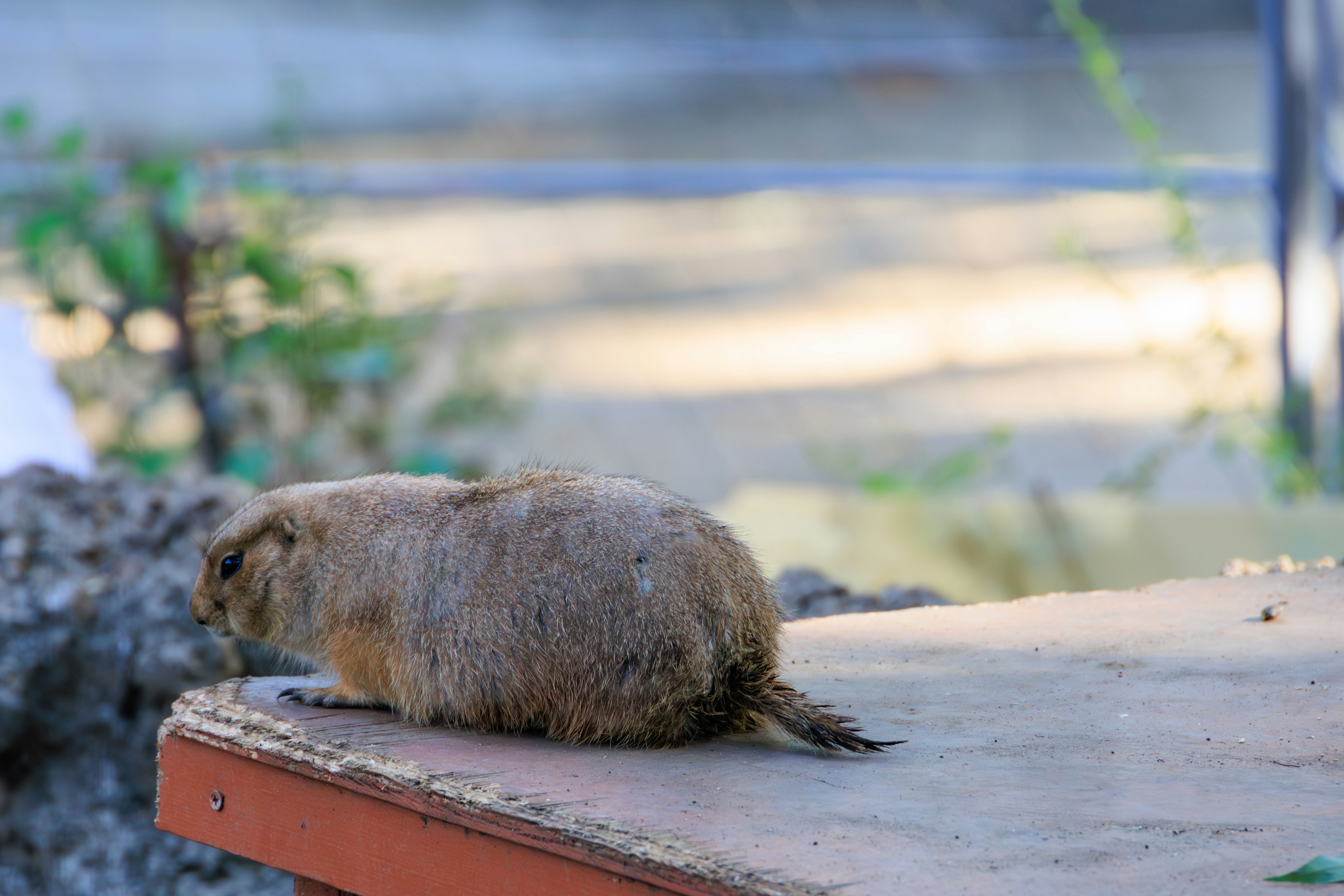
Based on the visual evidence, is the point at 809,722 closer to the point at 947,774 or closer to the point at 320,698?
the point at 947,774

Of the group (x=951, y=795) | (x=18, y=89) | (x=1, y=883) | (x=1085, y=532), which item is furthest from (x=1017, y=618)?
(x=18, y=89)

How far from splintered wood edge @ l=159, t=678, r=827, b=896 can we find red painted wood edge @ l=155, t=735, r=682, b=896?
0.05ft

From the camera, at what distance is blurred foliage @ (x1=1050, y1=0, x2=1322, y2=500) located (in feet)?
18.1

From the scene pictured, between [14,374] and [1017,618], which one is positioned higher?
[14,374]

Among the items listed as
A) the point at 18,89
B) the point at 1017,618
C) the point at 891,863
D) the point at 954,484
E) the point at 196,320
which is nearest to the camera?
the point at 891,863

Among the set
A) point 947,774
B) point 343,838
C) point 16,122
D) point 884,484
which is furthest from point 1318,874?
point 16,122

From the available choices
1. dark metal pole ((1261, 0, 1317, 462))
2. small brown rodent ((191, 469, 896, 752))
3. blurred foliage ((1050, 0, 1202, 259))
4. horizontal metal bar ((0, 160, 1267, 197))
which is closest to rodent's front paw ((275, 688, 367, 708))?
small brown rodent ((191, 469, 896, 752))

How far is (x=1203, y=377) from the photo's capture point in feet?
19.3

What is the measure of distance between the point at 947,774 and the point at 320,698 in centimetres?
98

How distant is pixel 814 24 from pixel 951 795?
5.65 meters

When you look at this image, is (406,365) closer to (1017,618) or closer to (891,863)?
(1017,618)

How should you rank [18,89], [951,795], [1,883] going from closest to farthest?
[951,795] < [1,883] < [18,89]

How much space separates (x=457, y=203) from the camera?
272 inches

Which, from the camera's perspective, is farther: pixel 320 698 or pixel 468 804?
pixel 320 698
